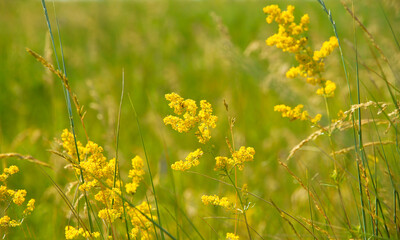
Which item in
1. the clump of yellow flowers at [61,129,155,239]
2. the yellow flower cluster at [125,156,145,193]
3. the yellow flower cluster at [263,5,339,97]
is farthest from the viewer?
the yellow flower cluster at [263,5,339,97]

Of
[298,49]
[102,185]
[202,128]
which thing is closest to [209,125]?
[202,128]

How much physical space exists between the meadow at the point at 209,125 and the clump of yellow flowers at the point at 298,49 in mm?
26

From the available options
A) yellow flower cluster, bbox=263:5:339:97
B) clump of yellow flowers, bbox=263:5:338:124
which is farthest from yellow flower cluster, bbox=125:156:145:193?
yellow flower cluster, bbox=263:5:339:97

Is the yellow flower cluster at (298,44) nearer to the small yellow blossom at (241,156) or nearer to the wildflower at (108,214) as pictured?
the small yellow blossom at (241,156)

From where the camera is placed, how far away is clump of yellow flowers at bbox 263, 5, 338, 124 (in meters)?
1.89

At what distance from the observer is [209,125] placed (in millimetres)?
1610

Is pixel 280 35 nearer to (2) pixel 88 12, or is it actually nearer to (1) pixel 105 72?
(1) pixel 105 72

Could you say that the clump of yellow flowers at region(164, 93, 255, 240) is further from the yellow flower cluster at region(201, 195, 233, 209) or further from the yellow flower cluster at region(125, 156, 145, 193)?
the yellow flower cluster at region(125, 156, 145, 193)

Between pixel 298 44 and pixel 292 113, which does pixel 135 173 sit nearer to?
pixel 292 113

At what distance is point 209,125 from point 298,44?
25.4 inches

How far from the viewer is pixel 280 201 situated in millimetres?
3691

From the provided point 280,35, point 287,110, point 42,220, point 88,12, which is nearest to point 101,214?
point 287,110

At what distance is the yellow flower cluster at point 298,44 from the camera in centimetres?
188

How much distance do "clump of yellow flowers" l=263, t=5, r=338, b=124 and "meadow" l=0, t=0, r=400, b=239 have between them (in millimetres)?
26
